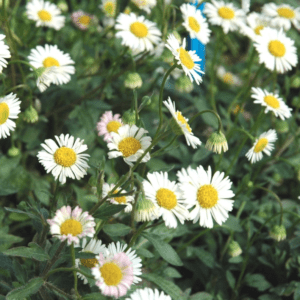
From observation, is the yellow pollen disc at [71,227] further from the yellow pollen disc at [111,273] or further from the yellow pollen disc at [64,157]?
the yellow pollen disc at [64,157]

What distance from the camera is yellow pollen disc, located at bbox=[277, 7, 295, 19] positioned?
2521 mm

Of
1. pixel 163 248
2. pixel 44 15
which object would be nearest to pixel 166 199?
pixel 163 248

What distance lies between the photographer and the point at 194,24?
2.08 m

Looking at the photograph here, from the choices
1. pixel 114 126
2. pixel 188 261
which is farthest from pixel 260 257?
pixel 114 126

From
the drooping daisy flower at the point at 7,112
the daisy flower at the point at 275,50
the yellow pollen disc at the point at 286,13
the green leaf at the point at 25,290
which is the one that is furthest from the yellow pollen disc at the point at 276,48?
the green leaf at the point at 25,290

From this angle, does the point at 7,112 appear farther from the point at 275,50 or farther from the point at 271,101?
the point at 275,50

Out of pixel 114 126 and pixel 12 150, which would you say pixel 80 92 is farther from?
pixel 114 126

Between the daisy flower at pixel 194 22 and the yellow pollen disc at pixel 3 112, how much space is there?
0.93 m

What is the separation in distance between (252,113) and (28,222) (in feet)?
5.37

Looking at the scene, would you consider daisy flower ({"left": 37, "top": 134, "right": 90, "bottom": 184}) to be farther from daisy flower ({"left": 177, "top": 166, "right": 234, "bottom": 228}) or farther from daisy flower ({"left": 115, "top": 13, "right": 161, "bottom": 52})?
daisy flower ({"left": 115, "top": 13, "right": 161, "bottom": 52})

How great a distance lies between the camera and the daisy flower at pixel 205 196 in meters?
1.47

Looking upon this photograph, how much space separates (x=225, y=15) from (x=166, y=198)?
1.40 meters

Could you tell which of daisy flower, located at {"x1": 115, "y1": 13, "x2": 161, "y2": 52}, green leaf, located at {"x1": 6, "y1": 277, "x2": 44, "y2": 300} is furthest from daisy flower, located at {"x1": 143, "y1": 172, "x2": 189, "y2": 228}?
daisy flower, located at {"x1": 115, "y1": 13, "x2": 161, "y2": 52}

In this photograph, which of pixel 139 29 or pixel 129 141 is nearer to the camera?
pixel 129 141
